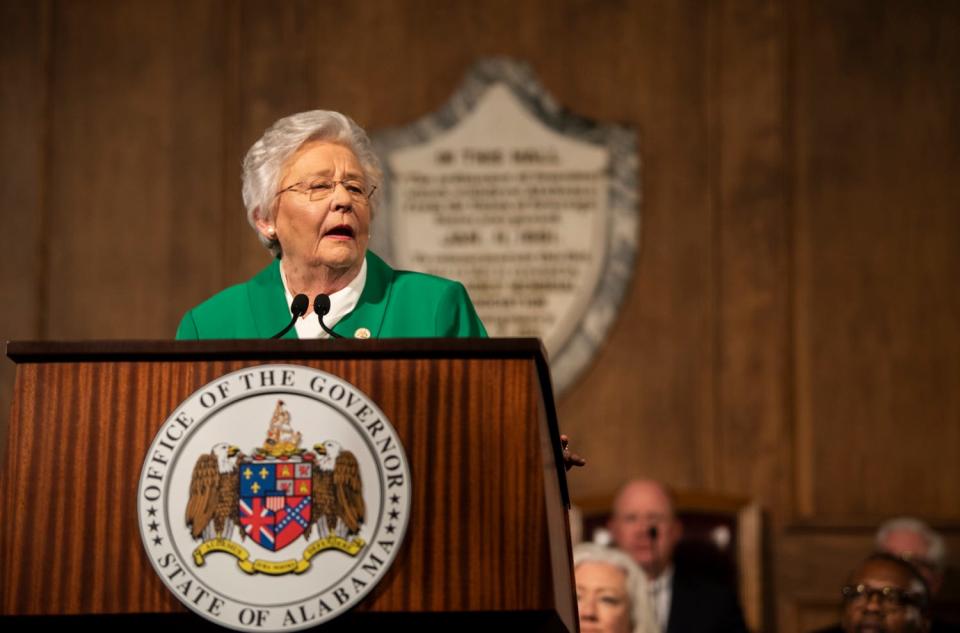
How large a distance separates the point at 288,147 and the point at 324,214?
0.15m

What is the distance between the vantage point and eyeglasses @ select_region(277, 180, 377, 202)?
284 cm

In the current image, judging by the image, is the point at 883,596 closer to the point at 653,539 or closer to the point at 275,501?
the point at 653,539

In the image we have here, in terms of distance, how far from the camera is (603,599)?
4422mm

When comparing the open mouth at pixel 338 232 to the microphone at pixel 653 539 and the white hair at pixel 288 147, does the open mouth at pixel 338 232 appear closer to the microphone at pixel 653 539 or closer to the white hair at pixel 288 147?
the white hair at pixel 288 147

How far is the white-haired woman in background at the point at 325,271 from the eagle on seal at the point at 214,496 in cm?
76

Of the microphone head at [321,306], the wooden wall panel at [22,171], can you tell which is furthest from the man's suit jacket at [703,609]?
the microphone head at [321,306]

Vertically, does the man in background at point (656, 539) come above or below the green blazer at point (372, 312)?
below

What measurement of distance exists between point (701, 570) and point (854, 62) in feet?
8.18

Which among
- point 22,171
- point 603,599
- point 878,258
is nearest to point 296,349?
point 603,599

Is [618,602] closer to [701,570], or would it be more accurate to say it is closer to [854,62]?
[701,570]

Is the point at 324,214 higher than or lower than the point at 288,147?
lower

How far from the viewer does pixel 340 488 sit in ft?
6.60

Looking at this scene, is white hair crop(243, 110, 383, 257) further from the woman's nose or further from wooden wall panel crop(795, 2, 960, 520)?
wooden wall panel crop(795, 2, 960, 520)

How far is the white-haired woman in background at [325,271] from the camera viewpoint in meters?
2.81
